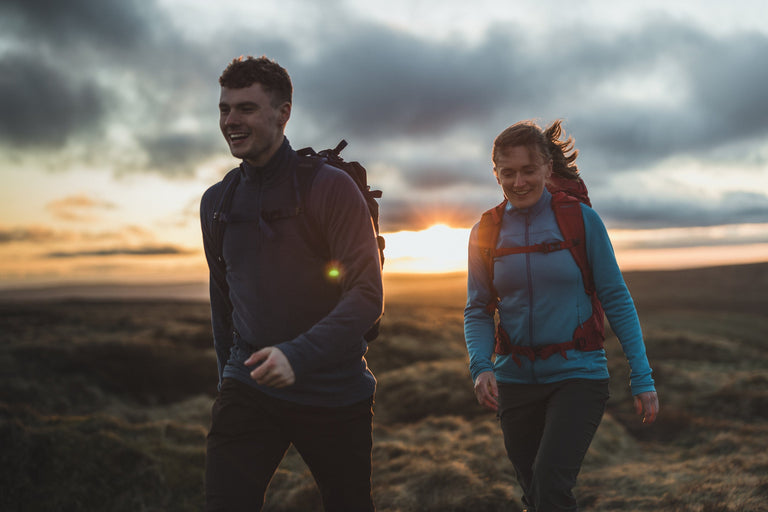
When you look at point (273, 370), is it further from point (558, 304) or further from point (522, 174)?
point (522, 174)

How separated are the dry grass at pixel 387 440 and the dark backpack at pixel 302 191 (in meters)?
5.27

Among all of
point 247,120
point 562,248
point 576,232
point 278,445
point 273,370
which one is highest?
point 247,120

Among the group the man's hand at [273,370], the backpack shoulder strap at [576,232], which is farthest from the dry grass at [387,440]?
the man's hand at [273,370]

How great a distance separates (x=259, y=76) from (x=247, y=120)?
274 millimetres

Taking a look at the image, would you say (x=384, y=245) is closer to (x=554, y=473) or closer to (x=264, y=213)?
(x=264, y=213)

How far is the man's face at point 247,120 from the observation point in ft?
10.3

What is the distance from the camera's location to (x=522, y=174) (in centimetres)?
395

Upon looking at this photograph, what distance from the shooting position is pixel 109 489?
26.1 feet

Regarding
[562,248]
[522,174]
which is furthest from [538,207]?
[562,248]

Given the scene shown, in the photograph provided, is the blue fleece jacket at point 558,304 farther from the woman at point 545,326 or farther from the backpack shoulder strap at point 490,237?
the backpack shoulder strap at point 490,237

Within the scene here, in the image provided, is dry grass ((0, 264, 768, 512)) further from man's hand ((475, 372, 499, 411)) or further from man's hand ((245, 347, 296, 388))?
man's hand ((245, 347, 296, 388))

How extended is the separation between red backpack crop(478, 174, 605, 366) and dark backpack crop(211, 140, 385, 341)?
3.26 feet

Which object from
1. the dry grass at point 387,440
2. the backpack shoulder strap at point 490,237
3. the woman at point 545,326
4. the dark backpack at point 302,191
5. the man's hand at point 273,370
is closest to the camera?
the man's hand at point 273,370

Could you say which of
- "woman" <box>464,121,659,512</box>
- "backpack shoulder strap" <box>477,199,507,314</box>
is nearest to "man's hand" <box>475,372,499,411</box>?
"woman" <box>464,121,659,512</box>
